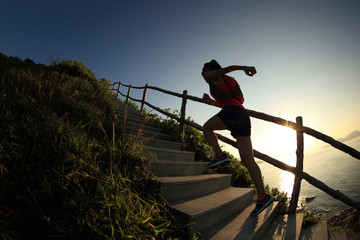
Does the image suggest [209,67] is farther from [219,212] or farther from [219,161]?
[219,212]

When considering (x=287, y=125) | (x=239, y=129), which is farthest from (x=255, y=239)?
(x=287, y=125)

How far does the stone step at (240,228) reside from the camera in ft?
5.27

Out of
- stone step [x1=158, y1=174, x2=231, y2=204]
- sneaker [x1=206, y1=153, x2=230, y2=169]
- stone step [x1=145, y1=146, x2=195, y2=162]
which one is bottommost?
stone step [x1=158, y1=174, x2=231, y2=204]

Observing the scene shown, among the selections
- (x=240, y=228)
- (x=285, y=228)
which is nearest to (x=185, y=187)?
(x=240, y=228)

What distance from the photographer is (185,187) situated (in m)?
2.01

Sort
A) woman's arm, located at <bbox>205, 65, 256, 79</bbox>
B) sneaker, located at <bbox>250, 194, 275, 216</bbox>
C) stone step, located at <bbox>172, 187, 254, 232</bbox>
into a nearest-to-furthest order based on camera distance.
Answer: stone step, located at <bbox>172, 187, 254, 232</bbox>
woman's arm, located at <bbox>205, 65, 256, 79</bbox>
sneaker, located at <bbox>250, 194, 275, 216</bbox>

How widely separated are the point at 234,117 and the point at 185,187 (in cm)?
108

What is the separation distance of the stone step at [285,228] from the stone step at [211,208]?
16.2 inches

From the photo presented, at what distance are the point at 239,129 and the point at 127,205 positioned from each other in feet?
4.74

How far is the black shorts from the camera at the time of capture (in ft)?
6.09

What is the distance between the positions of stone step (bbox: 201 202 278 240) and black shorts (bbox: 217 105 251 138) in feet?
3.41

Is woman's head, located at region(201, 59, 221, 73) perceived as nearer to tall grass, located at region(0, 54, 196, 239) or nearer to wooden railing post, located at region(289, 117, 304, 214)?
tall grass, located at region(0, 54, 196, 239)

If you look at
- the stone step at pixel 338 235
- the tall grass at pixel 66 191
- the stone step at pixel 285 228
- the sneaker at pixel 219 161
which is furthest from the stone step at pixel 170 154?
the stone step at pixel 338 235

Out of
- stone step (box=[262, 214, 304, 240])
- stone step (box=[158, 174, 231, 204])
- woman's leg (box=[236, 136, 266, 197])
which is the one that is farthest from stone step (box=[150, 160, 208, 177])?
stone step (box=[262, 214, 304, 240])
